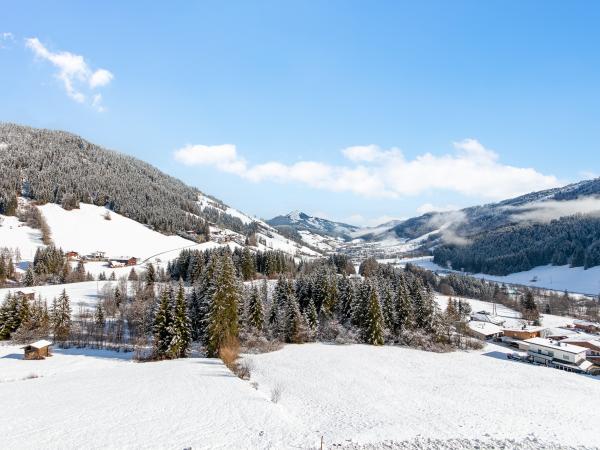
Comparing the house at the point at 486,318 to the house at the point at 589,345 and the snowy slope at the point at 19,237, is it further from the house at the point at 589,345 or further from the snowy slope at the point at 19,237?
the snowy slope at the point at 19,237

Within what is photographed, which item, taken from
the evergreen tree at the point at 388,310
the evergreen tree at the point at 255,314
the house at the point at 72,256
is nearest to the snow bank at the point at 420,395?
the evergreen tree at the point at 388,310

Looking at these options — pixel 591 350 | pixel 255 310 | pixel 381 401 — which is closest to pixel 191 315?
pixel 255 310

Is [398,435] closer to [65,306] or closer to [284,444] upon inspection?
[284,444]

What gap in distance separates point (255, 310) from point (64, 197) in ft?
534

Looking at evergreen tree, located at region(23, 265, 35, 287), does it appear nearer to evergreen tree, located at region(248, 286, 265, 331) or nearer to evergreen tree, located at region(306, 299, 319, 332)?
evergreen tree, located at region(248, 286, 265, 331)

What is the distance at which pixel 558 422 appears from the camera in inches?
1211

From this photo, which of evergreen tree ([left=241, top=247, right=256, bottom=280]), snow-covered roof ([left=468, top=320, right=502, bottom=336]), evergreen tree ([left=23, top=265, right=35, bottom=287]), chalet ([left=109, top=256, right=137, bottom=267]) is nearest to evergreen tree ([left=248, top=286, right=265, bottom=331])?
evergreen tree ([left=241, top=247, right=256, bottom=280])

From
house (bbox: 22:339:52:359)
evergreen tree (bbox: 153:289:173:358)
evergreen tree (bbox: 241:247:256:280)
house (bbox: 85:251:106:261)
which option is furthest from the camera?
house (bbox: 85:251:106:261)

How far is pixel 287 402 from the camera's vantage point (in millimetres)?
32969

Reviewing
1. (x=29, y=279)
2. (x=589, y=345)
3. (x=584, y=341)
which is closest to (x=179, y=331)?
(x=29, y=279)

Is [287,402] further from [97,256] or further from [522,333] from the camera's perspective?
[97,256]

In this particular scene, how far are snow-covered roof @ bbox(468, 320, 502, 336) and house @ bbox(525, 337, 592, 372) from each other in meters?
14.6

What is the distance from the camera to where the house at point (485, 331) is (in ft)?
271

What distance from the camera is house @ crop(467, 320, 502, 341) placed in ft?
271
